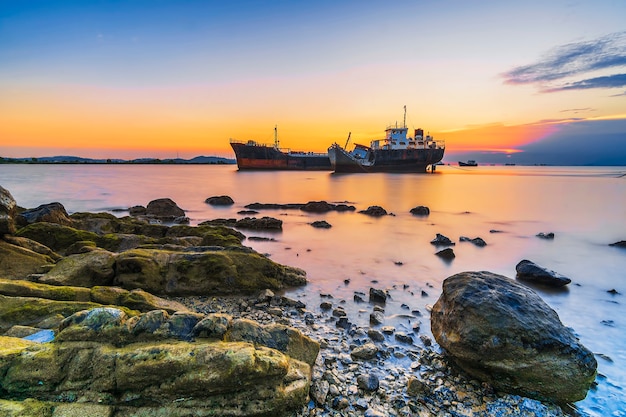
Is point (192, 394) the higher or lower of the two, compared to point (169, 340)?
lower

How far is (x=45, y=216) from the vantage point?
12.6 meters

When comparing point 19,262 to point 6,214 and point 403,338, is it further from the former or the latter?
point 403,338

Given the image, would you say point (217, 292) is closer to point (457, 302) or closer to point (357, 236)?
point (457, 302)

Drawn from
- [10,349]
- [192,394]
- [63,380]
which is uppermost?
[10,349]

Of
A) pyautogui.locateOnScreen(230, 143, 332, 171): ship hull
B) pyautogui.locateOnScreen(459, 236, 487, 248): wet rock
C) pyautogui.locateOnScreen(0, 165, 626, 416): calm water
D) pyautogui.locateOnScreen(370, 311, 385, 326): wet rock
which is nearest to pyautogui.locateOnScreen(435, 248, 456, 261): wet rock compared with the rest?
pyautogui.locateOnScreen(0, 165, 626, 416): calm water

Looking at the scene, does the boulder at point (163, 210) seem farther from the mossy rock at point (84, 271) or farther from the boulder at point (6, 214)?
the mossy rock at point (84, 271)

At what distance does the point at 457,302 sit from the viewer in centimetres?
557

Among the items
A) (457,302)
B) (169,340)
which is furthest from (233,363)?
(457,302)

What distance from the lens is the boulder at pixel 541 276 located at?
1023cm

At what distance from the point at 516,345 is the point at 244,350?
380 cm

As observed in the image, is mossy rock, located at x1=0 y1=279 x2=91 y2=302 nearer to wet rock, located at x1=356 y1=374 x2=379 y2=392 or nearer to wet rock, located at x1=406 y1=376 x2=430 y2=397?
wet rock, located at x1=356 y1=374 x2=379 y2=392

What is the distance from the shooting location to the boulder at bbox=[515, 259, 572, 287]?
10.2 m

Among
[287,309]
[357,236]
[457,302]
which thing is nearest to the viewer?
[457,302]

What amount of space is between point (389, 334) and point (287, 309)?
2.38 metres
